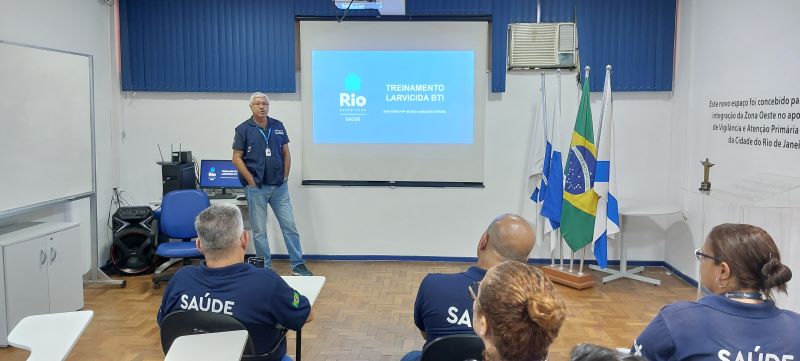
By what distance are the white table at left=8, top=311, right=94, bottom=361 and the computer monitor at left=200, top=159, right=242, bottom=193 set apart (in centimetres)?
396

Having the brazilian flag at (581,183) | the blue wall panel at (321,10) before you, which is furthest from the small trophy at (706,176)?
the blue wall panel at (321,10)

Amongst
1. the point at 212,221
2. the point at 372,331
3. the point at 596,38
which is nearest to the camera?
the point at 212,221

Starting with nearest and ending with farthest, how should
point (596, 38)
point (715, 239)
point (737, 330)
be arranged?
point (737, 330)
point (715, 239)
point (596, 38)

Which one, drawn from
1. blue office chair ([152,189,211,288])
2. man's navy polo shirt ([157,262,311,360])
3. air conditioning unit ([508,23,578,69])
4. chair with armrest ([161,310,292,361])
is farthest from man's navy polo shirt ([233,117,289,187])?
Answer: chair with armrest ([161,310,292,361])

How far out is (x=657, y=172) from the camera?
6039 millimetres

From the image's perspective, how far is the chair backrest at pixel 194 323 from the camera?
204 cm

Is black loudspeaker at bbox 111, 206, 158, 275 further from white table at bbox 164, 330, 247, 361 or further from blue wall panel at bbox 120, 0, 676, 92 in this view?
white table at bbox 164, 330, 247, 361

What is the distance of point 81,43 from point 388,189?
3.24 meters

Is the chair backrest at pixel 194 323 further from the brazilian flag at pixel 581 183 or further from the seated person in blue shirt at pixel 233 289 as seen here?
the brazilian flag at pixel 581 183

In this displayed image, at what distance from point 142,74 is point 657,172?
5420 millimetres

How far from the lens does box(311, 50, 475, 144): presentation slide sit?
19.8ft

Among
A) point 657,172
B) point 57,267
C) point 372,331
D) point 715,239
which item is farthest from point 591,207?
point 57,267

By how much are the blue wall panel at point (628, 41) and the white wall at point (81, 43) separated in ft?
15.6

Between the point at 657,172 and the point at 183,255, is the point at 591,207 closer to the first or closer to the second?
the point at 657,172
